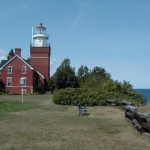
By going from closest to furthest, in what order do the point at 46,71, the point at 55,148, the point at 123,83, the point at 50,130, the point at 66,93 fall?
the point at 55,148
the point at 50,130
the point at 66,93
the point at 123,83
the point at 46,71

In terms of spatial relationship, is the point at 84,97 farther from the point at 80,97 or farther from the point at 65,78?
the point at 65,78

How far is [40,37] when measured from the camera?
7869cm

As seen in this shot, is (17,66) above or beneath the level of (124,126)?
above

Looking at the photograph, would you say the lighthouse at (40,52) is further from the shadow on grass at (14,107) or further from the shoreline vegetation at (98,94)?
the shadow on grass at (14,107)

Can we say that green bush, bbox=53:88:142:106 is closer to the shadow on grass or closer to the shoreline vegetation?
the shoreline vegetation

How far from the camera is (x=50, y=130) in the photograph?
19.7 meters

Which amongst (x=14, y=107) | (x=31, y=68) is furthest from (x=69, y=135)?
(x=31, y=68)

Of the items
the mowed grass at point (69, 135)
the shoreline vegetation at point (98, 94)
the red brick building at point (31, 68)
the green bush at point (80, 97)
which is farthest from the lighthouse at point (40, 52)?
the mowed grass at point (69, 135)

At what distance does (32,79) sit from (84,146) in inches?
2350

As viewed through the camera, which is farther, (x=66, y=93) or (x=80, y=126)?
(x=66, y=93)

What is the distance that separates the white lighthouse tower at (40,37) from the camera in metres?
77.6

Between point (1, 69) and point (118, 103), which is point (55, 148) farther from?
point (1, 69)

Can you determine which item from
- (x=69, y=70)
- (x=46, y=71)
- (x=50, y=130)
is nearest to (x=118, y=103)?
(x=50, y=130)

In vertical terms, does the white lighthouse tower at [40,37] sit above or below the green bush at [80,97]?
above
